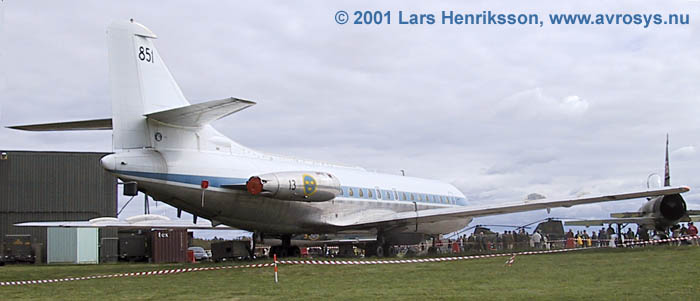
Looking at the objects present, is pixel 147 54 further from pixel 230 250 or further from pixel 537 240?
pixel 537 240

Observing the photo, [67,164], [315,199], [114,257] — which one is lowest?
[114,257]

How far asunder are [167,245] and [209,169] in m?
18.4

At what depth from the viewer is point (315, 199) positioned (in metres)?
21.3

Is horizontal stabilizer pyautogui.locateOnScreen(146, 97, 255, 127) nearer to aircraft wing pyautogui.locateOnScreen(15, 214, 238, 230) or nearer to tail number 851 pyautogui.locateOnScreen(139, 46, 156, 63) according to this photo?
tail number 851 pyautogui.locateOnScreen(139, 46, 156, 63)

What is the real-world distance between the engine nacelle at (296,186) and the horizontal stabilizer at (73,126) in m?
4.10

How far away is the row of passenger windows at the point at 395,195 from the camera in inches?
988

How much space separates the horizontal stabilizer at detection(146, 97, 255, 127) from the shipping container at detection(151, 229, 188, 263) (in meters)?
18.5

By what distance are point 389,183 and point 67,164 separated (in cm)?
1866

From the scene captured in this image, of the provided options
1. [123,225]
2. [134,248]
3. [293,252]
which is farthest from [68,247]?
[293,252]

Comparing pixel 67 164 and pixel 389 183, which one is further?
pixel 67 164

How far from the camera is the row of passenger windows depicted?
82.3 feet

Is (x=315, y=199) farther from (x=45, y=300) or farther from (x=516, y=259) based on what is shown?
(x=45, y=300)

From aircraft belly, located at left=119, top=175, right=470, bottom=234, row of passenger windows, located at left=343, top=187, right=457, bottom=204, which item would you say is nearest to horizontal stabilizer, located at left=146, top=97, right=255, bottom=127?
aircraft belly, located at left=119, top=175, right=470, bottom=234

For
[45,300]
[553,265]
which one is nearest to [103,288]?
[45,300]
